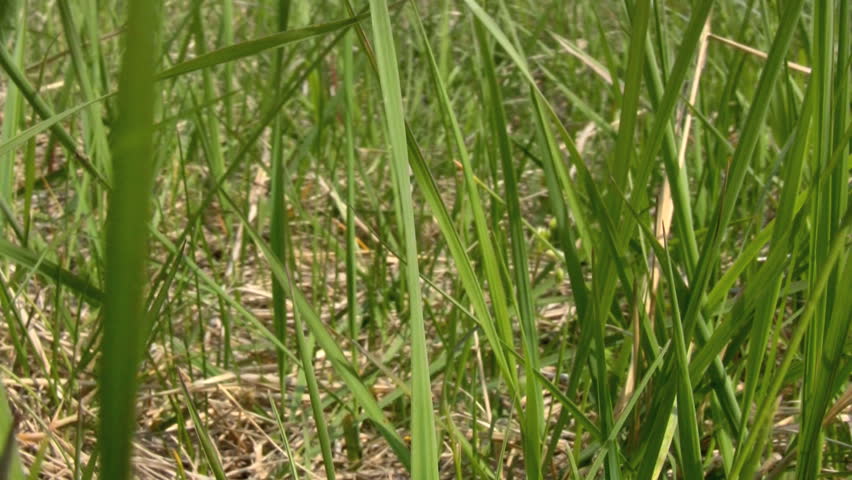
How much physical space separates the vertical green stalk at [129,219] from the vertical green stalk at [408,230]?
0.37 meters

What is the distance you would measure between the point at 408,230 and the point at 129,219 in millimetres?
391

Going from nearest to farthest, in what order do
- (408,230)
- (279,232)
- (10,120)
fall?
(408,230)
(279,232)
(10,120)

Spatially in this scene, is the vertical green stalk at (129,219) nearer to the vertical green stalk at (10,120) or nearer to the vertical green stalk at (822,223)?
the vertical green stalk at (822,223)

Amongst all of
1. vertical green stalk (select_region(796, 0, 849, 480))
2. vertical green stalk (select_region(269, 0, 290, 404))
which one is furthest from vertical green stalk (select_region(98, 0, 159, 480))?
vertical green stalk (select_region(269, 0, 290, 404))

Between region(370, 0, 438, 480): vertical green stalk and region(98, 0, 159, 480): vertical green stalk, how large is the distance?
1.21 ft

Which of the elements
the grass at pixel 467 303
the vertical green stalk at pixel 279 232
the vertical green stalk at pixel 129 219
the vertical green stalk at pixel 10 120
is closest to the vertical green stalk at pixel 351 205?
the grass at pixel 467 303

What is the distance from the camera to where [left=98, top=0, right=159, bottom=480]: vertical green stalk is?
0.18 m

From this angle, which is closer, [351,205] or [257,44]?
[257,44]

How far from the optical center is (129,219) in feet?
0.60

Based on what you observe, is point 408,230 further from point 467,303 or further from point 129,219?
point 467,303

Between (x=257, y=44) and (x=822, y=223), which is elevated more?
(x=257, y=44)

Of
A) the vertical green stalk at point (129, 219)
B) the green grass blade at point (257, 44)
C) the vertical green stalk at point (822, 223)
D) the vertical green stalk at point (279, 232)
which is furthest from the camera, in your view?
the vertical green stalk at point (279, 232)

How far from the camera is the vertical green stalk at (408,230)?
1.88ft

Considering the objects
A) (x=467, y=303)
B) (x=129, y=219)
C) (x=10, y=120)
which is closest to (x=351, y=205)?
(x=467, y=303)
